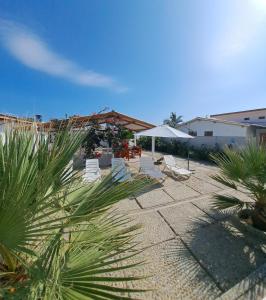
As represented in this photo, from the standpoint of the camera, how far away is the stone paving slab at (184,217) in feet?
15.8

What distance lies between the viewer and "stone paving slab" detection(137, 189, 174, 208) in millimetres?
6414

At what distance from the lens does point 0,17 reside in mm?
5695

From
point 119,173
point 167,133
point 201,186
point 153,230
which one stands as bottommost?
point 153,230

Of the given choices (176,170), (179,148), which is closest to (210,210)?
(176,170)

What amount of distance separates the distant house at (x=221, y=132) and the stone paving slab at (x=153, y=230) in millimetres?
12523

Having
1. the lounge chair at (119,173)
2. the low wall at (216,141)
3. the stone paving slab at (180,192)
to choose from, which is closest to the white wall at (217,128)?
the low wall at (216,141)

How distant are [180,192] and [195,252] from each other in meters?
3.86

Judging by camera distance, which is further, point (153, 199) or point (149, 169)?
point (149, 169)

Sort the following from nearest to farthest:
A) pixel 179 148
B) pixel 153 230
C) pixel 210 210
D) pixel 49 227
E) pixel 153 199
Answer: pixel 49 227 → pixel 153 230 → pixel 210 210 → pixel 153 199 → pixel 179 148

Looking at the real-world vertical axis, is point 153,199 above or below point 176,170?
below

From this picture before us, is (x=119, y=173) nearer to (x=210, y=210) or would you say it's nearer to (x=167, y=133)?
(x=210, y=210)

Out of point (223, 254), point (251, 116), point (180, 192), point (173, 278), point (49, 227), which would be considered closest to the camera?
point (49, 227)

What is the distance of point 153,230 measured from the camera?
4.68 m

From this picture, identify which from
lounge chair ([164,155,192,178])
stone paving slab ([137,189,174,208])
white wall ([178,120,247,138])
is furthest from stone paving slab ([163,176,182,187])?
white wall ([178,120,247,138])
